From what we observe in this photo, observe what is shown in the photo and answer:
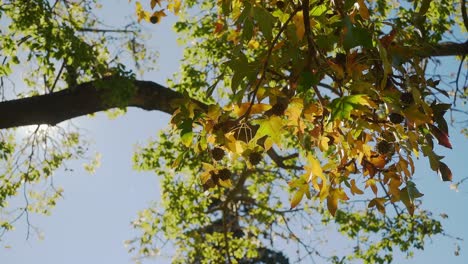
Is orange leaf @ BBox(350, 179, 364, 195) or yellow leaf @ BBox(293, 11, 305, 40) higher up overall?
yellow leaf @ BBox(293, 11, 305, 40)

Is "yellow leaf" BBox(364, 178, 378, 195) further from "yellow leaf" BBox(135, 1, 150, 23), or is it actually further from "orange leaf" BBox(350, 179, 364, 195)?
"yellow leaf" BBox(135, 1, 150, 23)

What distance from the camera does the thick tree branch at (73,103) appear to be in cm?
444

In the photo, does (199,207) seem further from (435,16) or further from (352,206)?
(435,16)

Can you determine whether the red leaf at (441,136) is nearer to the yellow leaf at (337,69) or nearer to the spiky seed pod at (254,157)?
the yellow leaf at (337,69)

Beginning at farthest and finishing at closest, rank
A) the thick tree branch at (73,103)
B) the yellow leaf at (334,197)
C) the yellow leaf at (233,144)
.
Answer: the thick tree branch at (73,103), the yellow leaf at (334,197), the yellow leaf at (233,144)

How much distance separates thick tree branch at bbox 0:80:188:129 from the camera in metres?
4.44

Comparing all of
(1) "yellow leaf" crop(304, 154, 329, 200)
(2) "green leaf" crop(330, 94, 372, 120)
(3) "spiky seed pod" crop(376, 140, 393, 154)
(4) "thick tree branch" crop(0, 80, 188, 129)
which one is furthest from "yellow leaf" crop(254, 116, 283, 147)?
(4) "thick tree branch" crop(0, 80, 188, 129)

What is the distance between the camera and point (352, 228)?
750 centimetres

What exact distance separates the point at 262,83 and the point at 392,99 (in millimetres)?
397

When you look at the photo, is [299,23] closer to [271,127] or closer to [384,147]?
[271,127]

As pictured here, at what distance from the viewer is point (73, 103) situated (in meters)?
4.68

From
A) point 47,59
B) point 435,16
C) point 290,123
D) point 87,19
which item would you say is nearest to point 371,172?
point 290,123

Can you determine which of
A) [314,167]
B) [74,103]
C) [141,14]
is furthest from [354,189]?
[74,103]

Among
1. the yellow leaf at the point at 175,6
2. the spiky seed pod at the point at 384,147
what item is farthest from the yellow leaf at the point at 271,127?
the yellow leaf at the point at 175,6
